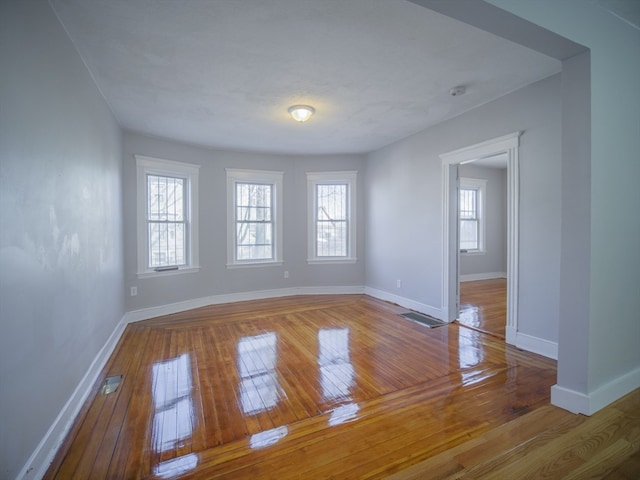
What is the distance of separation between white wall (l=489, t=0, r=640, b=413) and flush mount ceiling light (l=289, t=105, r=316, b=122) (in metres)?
2.31

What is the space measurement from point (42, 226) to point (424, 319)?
414 centimetres

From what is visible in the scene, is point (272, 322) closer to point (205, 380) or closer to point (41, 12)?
point (205, 380)

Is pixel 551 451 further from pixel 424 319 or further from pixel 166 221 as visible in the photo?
pixel 166 221

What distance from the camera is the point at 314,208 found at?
5.96m

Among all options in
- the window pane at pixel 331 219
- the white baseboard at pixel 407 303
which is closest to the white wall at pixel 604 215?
the white baseboard at pixel 407 303

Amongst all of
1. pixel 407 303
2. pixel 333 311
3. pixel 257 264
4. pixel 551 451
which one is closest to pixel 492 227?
pixel 407 303

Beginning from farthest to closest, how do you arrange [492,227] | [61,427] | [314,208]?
[492,227]
[314,208]
[61,427]

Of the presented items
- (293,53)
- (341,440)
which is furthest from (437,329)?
(293,53)

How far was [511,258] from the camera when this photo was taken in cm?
332

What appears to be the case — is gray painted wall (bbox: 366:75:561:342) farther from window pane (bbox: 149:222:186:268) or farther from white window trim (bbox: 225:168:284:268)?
window pane (bbox: 149:222:186:268)

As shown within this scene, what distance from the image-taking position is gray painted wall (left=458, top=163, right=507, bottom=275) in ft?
24.3

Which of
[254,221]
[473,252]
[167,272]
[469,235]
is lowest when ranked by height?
[167,272]

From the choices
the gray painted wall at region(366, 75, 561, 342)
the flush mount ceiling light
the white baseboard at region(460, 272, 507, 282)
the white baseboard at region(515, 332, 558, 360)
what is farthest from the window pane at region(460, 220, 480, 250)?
the flush mount ceiling light

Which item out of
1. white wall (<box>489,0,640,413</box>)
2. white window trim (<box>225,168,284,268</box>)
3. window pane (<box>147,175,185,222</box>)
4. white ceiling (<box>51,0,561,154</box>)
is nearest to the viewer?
white wall (<box>489,0,640,413</box>)
